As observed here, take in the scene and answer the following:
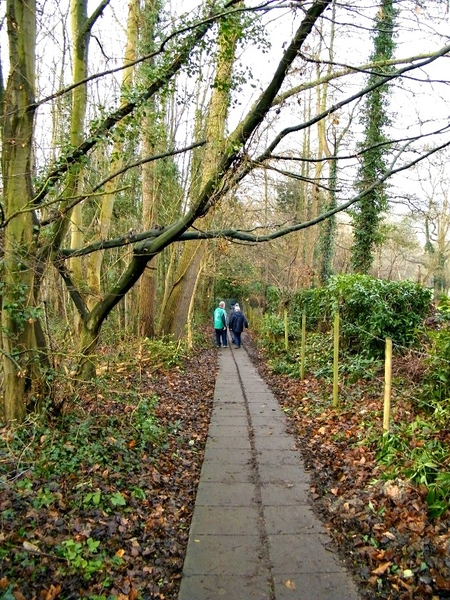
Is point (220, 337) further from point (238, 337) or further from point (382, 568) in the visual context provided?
point (382, 568)

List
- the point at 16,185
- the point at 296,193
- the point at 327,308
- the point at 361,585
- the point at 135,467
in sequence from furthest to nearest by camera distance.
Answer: the point at 296,193 → the point at 327,308 → the point at 16,185 → the point at 135,467 → the point at 361,585

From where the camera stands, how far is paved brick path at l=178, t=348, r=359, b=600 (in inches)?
123

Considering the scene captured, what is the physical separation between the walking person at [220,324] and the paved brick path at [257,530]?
942 cm

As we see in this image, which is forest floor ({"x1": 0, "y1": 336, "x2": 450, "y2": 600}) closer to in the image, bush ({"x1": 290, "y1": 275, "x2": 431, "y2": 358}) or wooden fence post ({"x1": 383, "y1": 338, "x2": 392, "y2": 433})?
wooden fence post ({"x1": 383, "y1": 338, "x2": 392, "y2": 433})

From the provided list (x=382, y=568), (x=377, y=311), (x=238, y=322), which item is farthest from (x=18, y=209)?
(x=238, y=322)

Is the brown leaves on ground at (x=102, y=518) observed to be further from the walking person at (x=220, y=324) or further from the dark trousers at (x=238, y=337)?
the dark trousers at (x=238, y=337)

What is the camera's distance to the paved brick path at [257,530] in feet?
10.3

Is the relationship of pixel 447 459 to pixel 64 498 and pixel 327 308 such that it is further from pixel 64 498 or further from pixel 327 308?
pixel 327 308

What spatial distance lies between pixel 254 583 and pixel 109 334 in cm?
906

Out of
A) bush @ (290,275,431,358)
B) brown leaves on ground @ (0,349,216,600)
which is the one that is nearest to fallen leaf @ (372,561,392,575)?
brown leaves on ground @ (0,349,216,600)

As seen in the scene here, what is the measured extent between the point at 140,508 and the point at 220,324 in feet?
40.4

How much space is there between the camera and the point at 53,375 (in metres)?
5.13

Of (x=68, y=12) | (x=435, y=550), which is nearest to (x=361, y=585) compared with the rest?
(x=435, y=550)

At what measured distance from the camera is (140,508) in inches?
163
